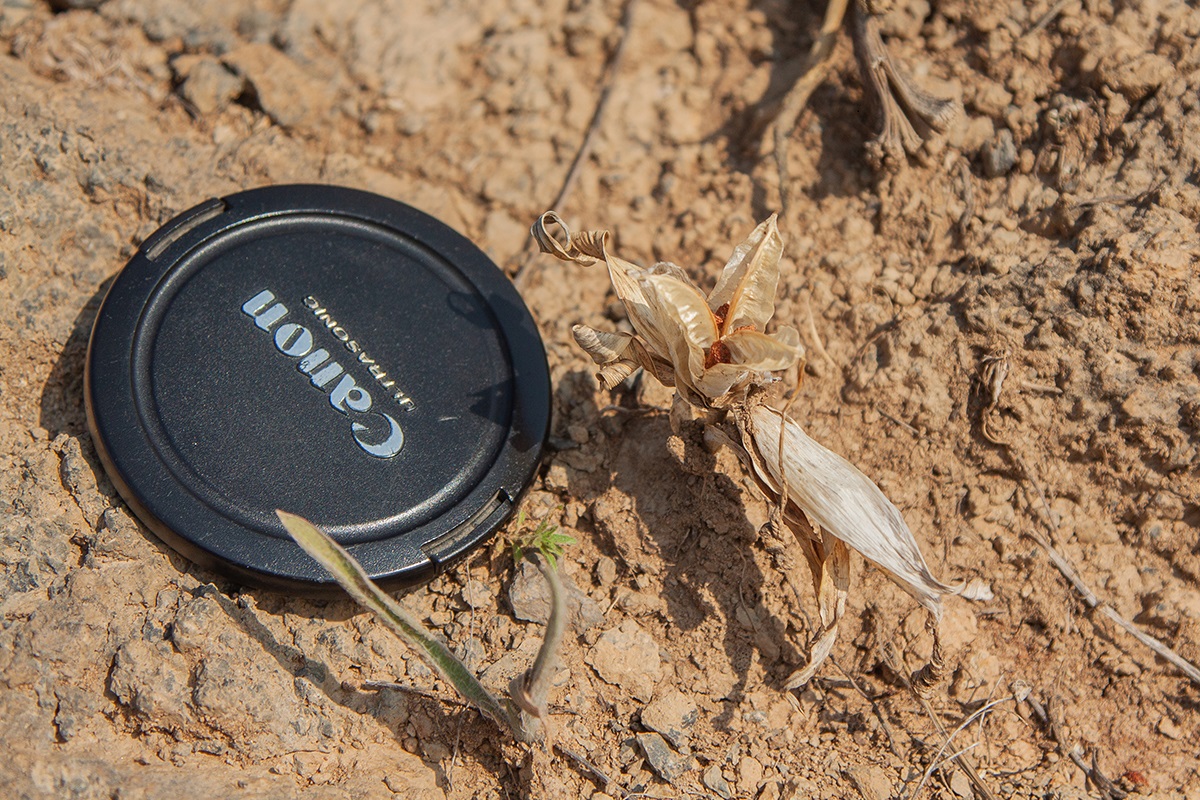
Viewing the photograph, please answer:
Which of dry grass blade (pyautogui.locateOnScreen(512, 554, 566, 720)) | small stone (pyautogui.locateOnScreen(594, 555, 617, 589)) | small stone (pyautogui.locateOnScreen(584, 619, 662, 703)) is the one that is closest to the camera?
dry grass blade (pyautogui.locateOnScreen(512, 554, 566, 720))

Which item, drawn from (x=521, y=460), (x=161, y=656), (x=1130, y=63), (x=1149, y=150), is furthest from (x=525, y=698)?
(x=1130, y=63)

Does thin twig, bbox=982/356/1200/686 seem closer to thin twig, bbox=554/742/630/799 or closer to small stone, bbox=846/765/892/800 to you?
small stone, bbox=846/765/892/800

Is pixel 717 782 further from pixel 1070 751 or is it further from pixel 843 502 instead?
pixel 1070 751

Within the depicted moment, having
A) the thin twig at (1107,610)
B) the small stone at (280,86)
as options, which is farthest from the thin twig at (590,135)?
the thin twig at (1107,610)

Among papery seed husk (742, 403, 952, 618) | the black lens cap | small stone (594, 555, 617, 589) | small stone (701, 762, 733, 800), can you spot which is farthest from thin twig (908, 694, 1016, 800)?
the black lens cap

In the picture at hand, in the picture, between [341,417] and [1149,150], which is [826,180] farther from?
[341,417]
